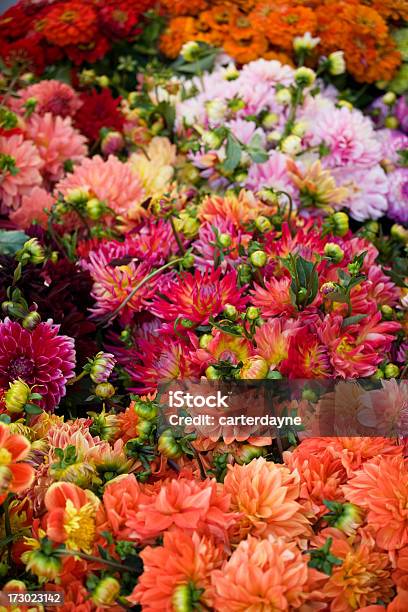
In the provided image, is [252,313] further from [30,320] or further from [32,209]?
[32,209]

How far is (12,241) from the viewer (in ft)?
3.37

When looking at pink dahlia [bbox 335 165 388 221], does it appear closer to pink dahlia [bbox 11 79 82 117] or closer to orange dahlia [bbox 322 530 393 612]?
pink dahlia [bbox 11 79 82 117]

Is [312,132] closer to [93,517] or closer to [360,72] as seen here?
[360,72]

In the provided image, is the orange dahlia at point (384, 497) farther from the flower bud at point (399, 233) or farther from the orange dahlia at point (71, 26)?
the orange dahlia at point (71, 26)

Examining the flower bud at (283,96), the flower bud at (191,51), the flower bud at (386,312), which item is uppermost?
the flower bud at (191,51)

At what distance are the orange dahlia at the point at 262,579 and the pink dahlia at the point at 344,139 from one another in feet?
2.52

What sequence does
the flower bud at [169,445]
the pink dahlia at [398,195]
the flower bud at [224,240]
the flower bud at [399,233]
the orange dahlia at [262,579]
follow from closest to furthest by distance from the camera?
the orange dahlia at [262,579]
the flower bud at [169,445]
the flower bud at [224,240]
the flower bud at [399,233]
the pink dahlia at [398,195]

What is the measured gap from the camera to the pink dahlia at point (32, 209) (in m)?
1.14

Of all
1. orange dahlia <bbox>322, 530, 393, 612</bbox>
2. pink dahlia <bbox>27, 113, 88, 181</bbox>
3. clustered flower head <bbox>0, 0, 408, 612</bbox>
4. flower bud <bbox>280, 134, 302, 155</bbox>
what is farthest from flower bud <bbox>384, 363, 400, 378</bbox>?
pink dahlia <bbox>27, 113, 88, 181</bbox>

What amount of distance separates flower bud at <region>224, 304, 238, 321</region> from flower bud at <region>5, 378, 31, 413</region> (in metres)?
0.21

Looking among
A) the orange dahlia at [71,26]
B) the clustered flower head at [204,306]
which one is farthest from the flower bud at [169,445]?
the orange dahlia at [71,26]

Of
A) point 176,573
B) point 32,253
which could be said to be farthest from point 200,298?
point 176,573

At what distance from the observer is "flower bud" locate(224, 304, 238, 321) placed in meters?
0.75

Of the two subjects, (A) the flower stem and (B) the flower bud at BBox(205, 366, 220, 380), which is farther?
(A) the flower stem
